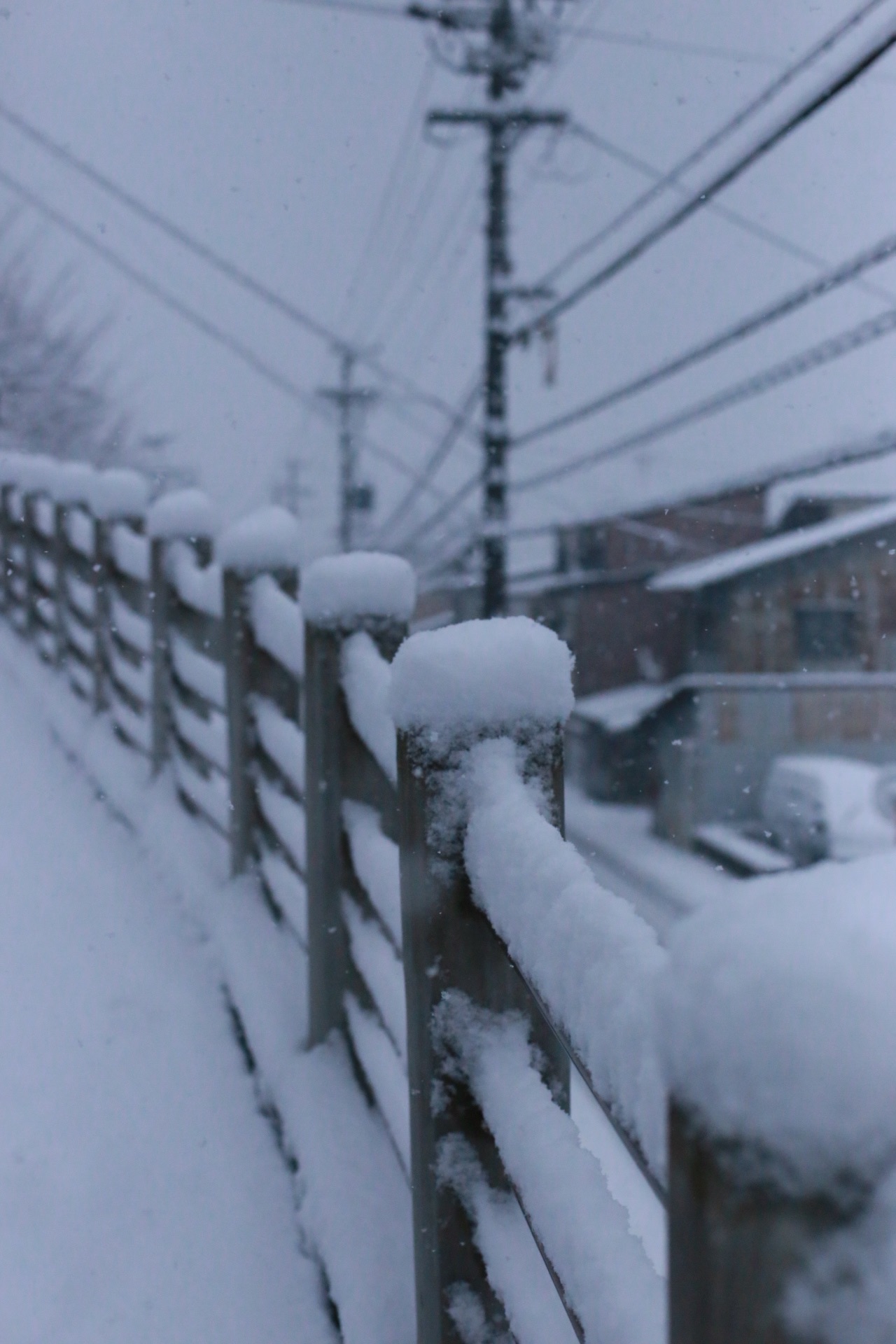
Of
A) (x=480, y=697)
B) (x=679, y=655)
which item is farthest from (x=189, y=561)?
(x=679, y=655)

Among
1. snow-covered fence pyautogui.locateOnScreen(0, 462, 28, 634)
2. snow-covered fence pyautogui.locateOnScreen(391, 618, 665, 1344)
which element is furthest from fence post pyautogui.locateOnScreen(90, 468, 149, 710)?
snow-covered fence pyautogui.locateOnScreen(391, 618, 665, 1344)

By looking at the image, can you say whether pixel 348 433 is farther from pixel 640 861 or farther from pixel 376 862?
pixel 376 862

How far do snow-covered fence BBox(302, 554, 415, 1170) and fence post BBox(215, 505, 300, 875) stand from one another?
0.95 m

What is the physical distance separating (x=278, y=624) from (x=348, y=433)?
3367 cm

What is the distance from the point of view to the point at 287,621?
3.26m

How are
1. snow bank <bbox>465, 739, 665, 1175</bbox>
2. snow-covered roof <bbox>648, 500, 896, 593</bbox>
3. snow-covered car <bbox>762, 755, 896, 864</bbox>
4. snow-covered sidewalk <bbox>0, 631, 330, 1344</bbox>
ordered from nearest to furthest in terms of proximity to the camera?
1. snow bank <bbox>465, 739, 665, 1175</bbox>
2. snow-covered sidewalk <bbox>0, 631, 330, 1344</bbox>
3. snow-covered car <bbox>762, 755, 896, 864</bbox>
4. snow-covered roof <bbox>648, 500, 896, 593</bbox>

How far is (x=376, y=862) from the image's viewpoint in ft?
7.68

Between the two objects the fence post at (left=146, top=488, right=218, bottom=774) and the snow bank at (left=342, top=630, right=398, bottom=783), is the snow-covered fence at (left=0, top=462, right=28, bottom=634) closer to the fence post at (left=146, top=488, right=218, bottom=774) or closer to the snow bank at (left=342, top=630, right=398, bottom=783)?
the fence post at (left=146, top=488, right=218, bottom=774)

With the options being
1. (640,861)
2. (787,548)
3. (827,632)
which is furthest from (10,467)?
(827,632)

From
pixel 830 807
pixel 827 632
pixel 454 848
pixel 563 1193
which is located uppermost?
pixel 454 848

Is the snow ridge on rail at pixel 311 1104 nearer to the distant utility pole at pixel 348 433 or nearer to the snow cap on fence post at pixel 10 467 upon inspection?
the snow cap on fence post at pixel 10 467

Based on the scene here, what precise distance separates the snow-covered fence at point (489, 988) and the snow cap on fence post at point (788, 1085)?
18.0 inches

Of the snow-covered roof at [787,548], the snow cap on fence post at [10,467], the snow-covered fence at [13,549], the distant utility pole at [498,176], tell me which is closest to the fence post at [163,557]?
the snow-covered fence at [13,549]

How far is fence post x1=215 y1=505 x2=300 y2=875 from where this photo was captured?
11.8 feet
